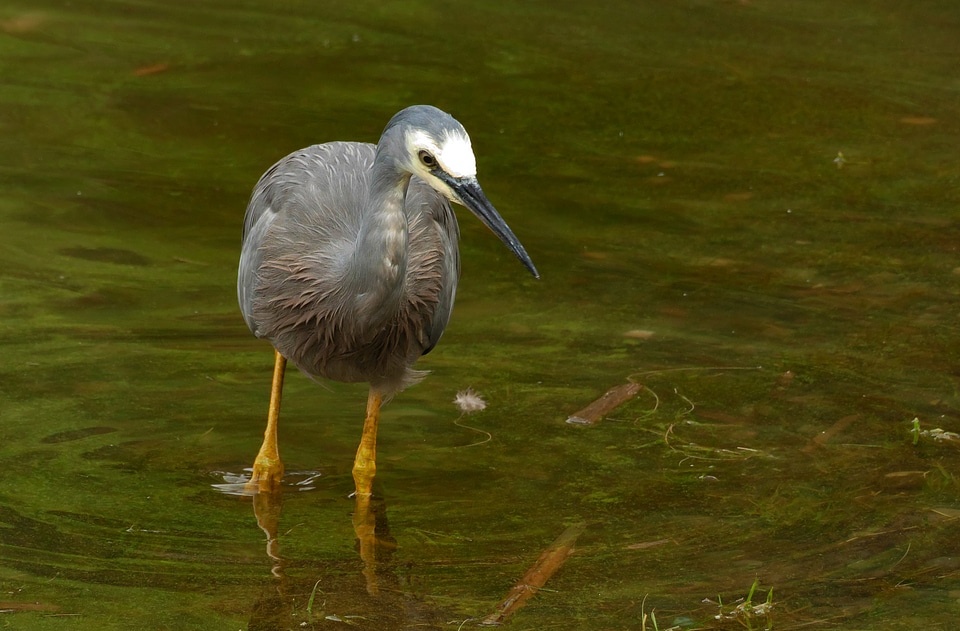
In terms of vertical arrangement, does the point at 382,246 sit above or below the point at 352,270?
above

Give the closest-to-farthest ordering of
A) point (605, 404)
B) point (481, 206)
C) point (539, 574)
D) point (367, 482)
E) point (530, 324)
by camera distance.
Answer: point (481, 206)
point (539, 574)
point (367, 482)
point (605, 404)
point (530, 324)

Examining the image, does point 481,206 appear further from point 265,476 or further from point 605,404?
point 605,404

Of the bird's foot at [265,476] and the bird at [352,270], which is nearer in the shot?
the bird at [352,270]

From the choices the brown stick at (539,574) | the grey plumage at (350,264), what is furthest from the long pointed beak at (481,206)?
the brown stick at (539,574)

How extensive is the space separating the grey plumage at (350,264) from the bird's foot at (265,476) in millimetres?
455

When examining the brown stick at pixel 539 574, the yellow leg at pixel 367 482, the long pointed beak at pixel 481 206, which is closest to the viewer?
the long pointed beak at pixel 481 206

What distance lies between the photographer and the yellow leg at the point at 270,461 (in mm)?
5918

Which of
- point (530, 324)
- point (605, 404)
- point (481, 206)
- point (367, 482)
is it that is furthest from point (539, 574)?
point (530, 324)

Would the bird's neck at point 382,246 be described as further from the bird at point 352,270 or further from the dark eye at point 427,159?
the dark eye at point 427,159

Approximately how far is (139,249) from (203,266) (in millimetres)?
455

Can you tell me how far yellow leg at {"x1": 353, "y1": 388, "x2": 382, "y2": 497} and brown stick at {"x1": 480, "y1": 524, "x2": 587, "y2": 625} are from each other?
3.05 ft

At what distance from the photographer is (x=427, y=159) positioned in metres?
4.66

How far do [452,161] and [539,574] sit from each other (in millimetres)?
1621

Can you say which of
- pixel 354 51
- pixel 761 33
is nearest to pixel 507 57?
pixel 354 51
